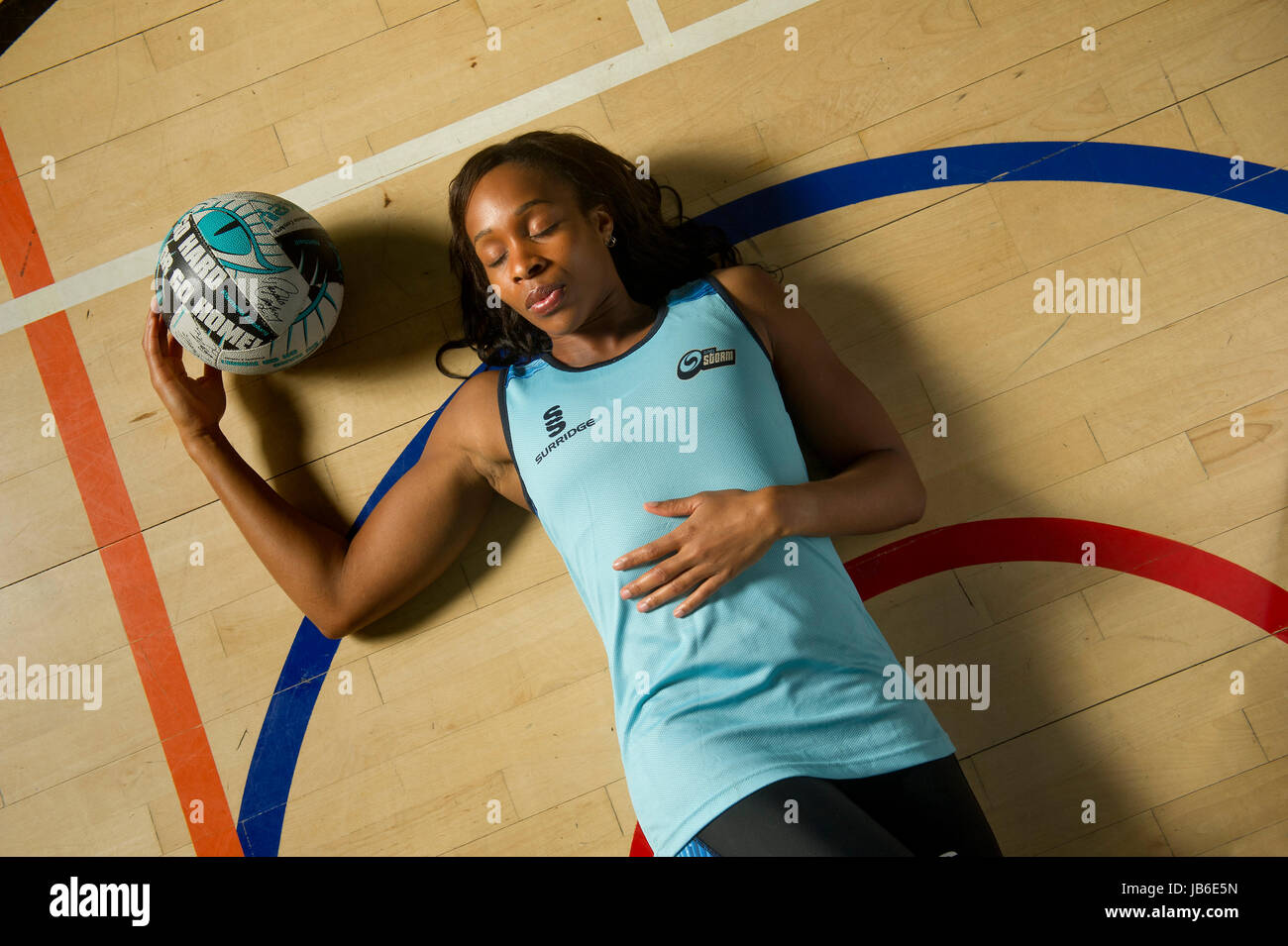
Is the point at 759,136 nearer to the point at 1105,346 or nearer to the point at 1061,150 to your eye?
the point at 1061,150

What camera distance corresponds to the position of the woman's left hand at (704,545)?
180 centimetres

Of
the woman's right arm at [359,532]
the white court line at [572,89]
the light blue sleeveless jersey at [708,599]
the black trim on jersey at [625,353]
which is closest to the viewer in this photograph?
the light blue sleeveless jersey at [708,599]

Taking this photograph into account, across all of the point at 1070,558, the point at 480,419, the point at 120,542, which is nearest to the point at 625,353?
the point at 480,419

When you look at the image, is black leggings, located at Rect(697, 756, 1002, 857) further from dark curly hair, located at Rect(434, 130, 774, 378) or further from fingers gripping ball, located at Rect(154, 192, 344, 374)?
fingers gripping ball, located at Rect(154, 192, 344, 374)

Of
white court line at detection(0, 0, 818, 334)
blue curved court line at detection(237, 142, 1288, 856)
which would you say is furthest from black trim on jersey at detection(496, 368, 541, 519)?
white court line at detection(0, 0, 818, 334)

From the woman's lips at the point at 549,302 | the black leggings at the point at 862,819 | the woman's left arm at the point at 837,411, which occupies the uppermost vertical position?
the woman's lips at the point at 549,302

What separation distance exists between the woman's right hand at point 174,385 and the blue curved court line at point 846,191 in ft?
1.68

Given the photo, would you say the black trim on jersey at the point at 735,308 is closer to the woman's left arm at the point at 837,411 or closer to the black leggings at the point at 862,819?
the woman's left arm at the point at 837,411

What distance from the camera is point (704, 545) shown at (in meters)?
1.80

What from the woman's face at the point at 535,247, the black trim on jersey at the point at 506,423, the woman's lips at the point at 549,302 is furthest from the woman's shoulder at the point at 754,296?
the black trim on jersey at the point at 506,423

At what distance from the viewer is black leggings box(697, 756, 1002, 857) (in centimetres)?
157
